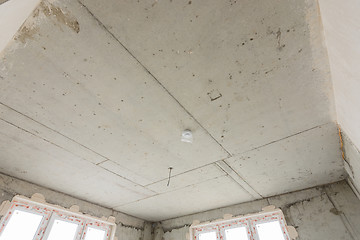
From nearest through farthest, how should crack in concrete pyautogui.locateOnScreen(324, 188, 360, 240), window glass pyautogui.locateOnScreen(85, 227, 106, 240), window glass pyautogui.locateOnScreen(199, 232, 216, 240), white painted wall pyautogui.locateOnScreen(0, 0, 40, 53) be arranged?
white painted wall pyautogui.locateOnScreen(0, 0, 40, 53) < crack in concrete pyautogui.locateOnScreen(324, 188, 360, 240) < window glass pyautogui.locateOnScreen(85, 227, 106, 240) < window glass pyautogui.locateOnScreen(199, 232, 216, 240)

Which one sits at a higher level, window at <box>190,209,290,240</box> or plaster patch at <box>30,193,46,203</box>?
Result: plaster patch at <box>30,193,46,203</box>

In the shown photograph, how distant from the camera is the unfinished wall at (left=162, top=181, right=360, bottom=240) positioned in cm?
305

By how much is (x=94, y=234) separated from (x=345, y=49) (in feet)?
16.7

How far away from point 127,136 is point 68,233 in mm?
2914

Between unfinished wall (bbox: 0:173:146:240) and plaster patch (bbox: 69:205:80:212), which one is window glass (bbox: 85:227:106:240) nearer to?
unfinished wall (bbox: 0:173:146:240)

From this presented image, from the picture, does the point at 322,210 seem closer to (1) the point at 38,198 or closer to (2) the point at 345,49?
(2) the point at 345,49

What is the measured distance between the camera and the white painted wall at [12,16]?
1.11 metres

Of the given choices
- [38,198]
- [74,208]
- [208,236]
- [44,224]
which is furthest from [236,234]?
[38,198]

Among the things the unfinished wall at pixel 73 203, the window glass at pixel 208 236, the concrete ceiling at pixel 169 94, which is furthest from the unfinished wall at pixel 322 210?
the unfinished wall at pixel 73 203

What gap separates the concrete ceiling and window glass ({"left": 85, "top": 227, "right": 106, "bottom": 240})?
1.54m

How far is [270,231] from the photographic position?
12.2ft

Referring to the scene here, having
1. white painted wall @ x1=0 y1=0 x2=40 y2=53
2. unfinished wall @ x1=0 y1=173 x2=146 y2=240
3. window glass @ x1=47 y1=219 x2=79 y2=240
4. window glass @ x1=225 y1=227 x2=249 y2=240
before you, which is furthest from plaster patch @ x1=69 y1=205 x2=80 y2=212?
white painted wall @ x1=0 y1=0 x2=40 y2=53

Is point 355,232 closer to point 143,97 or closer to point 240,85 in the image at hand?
point 240,85

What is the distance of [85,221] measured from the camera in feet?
13.5
